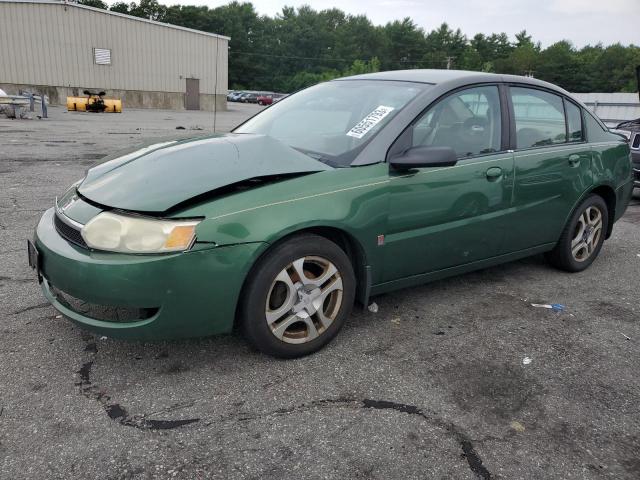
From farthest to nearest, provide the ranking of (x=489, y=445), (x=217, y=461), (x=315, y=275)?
1. (x=315, y=275)
2. (x=489, y=445)
3. (x=217, y=461)

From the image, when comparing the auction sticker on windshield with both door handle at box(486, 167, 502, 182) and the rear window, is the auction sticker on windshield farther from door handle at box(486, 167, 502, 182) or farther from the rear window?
the rear window

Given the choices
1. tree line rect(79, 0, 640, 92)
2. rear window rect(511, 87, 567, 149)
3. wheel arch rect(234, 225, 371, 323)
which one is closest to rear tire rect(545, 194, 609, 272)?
rear window rect(511, 87, 567, 149)

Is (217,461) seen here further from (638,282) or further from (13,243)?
(638,282)

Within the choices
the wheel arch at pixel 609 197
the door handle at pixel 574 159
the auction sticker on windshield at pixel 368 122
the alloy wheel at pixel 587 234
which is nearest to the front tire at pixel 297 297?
the auction sticker on windshield at pixel 368 122

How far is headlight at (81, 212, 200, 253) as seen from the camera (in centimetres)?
237

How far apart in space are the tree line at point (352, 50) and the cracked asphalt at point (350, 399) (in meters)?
76.2

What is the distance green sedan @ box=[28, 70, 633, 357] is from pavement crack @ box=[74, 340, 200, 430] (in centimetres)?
28

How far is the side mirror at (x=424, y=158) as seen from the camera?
2914mm

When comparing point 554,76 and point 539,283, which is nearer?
point 539,283

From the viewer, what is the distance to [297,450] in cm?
213

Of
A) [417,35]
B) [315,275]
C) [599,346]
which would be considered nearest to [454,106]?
[315,275]

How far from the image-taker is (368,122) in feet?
10.5

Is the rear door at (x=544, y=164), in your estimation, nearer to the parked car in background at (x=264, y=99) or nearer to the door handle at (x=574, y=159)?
the door handle at (x=574, y=159)

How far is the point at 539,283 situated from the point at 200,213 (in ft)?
9.66
